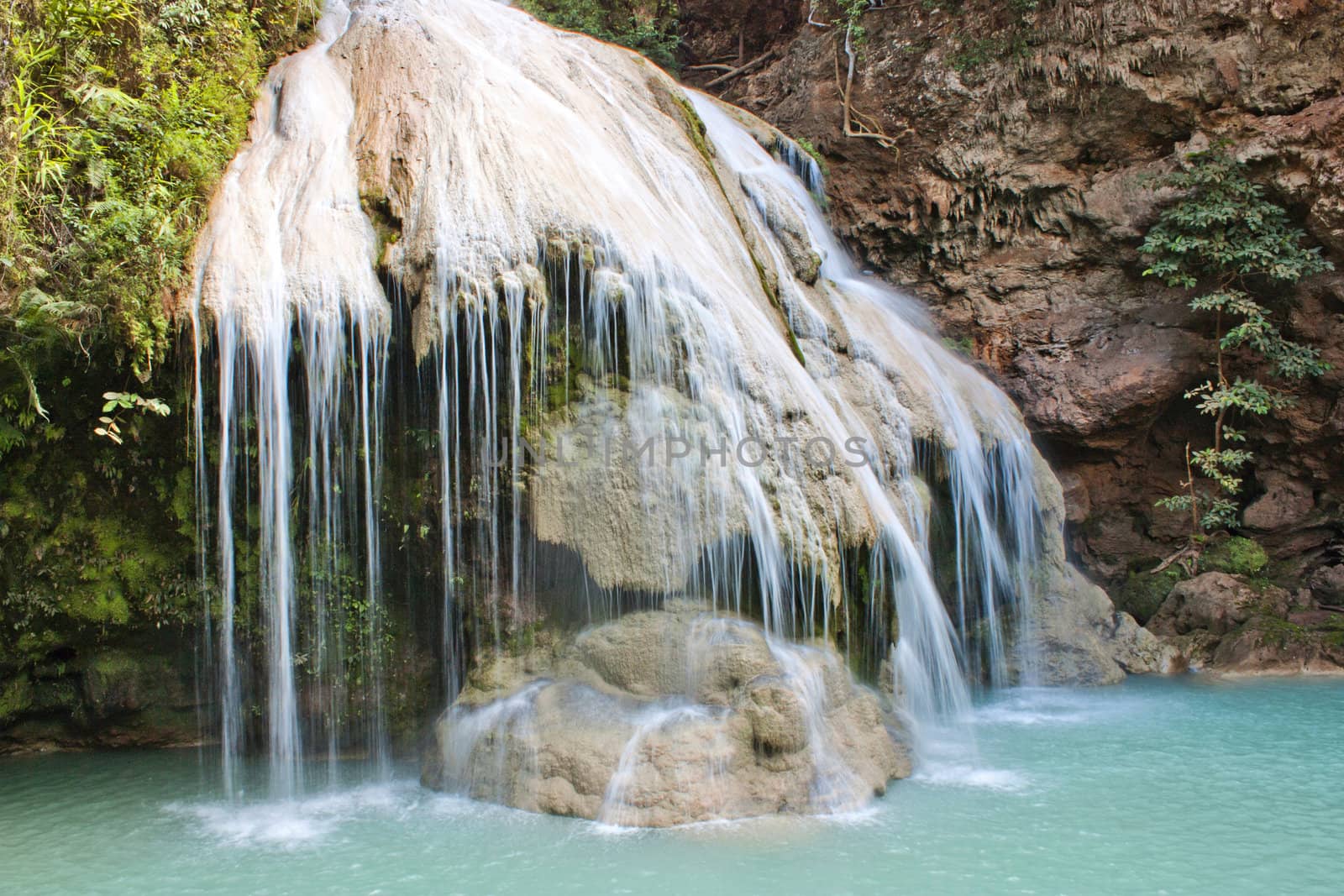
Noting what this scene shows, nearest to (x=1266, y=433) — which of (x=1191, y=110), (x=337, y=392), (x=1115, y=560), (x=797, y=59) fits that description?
(x=1115, y=560)

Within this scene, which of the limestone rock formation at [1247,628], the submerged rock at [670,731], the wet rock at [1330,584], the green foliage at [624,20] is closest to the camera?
the submerged rock at [670,731]

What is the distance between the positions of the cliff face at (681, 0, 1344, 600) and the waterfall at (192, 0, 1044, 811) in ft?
16.1

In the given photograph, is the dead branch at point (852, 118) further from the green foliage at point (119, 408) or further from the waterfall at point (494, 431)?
the green foliage at point (119, 408)

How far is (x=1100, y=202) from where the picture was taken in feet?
37.6

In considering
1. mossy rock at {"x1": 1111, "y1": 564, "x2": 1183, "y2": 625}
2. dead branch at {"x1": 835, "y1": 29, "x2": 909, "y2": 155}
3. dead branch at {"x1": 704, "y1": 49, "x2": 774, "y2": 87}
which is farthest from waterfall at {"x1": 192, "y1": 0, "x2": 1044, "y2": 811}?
dead branch at {"x1": 704, "y1": 49, "x2": 774, "y2": 87}

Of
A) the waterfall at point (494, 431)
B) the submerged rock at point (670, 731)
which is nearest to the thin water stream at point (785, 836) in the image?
the submerged rock at point (670, 731)

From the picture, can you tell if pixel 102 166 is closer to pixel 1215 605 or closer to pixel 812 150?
pixel 812 150

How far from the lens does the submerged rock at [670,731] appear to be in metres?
5.65

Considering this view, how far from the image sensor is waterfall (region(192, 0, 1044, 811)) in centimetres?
647

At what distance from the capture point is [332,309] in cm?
656

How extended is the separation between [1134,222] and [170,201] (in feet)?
32.5

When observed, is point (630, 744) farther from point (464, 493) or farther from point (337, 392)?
point (337, 392)

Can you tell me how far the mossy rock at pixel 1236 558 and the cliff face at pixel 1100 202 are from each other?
0.37 m

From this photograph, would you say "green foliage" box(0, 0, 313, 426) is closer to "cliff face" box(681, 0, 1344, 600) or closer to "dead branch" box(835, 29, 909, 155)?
"dead branch" box(835, 29, 909, 155)
